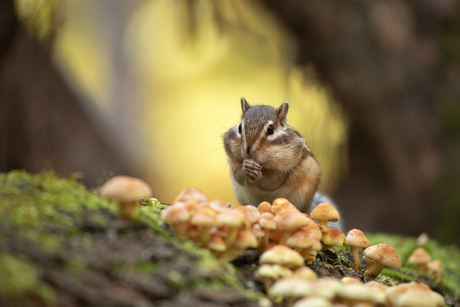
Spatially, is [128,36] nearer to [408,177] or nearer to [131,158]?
[131,158]

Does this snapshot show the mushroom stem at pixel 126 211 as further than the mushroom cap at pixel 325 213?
No

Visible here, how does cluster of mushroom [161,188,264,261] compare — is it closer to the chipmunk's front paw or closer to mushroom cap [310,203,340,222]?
mushroom cap [310,203,340,222]

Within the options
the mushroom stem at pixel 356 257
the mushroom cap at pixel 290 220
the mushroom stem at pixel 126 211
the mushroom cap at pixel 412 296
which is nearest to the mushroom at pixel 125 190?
the mushroom stem at pixel 126 211

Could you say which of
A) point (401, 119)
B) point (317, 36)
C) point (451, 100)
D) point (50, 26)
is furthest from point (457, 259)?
point (50, 26)

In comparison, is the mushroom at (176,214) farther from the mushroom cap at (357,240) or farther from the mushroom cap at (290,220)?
the mushroom cap at (357,240)

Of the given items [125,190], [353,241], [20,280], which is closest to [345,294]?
[353,241]

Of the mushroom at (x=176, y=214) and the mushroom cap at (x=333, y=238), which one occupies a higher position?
the mushroom cap at (x=333, y=238)

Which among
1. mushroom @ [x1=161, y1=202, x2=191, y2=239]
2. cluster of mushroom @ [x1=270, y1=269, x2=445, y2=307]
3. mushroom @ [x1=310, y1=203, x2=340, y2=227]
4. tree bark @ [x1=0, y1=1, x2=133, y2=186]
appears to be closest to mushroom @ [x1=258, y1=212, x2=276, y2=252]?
cluster of mushroom @ [x1=270, y1=269, x2=445, y2=307]

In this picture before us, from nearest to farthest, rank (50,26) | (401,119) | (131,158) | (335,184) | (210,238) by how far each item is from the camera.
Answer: (210,238), (50,26), (401,119), (335,184), (131,158)
